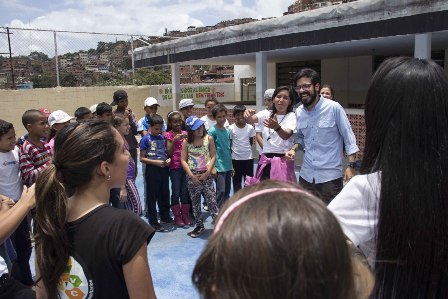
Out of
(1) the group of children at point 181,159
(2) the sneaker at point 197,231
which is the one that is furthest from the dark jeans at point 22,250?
(2) the sneaker at point 197,231

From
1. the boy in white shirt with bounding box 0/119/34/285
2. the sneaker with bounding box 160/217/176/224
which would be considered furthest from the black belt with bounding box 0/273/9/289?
the sneaker with bounding box 160/217/176/224

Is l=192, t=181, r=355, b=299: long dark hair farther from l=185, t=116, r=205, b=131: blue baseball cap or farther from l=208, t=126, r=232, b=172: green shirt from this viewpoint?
l=208, t=126, r=232, b=172: green shirt

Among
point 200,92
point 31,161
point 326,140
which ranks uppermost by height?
point 200,92

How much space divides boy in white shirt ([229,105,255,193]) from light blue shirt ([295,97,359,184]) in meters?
1.72

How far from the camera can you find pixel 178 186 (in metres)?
5.21

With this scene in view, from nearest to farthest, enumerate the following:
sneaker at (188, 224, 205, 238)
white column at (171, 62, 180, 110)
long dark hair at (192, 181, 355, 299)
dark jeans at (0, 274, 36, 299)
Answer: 1. long dark hair at (192, 181, 355, 299)
2. dark jeans at (0, 274, 36, 299)
3. sneaker at (188, 224, 205, 238)
4. white column at (171, 62, 180, 110)

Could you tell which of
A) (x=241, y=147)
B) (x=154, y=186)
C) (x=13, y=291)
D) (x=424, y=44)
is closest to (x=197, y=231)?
(x=154, y=186)

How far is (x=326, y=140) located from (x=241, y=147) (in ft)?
6.07

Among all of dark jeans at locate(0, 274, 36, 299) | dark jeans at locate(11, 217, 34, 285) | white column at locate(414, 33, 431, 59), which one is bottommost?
dark jeans at locate(11, 217, 34, 285)

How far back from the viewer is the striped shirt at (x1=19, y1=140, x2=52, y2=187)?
372 cm

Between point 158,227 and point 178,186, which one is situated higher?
point 178,186

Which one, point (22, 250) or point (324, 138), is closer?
point (22, 250)

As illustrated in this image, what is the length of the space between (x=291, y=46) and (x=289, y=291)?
754 centimetres

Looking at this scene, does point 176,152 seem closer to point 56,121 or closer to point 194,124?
point 194,124
